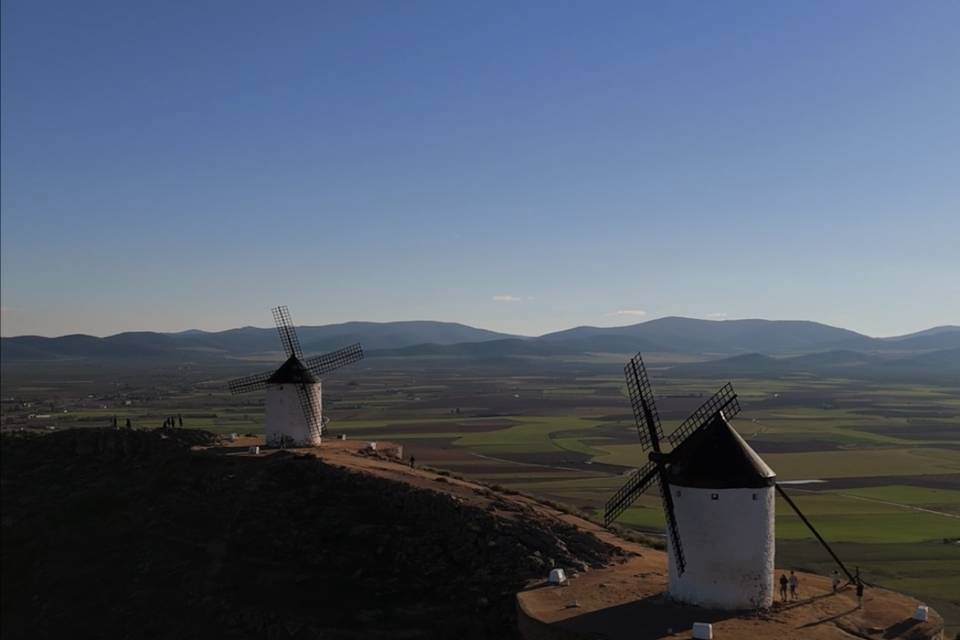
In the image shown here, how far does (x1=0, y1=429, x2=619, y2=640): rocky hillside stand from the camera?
2680cm

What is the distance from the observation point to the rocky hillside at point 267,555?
26.8 meters

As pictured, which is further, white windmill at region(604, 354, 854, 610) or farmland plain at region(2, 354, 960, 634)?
farmland plain at region(2, 354, 960, 634)

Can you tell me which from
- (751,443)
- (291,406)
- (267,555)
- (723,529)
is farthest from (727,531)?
(751,443)

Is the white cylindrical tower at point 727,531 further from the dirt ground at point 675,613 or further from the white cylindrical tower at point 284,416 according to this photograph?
the white cylindrical tower at point 284,416

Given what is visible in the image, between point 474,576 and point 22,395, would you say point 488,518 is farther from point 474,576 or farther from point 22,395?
point 22,395

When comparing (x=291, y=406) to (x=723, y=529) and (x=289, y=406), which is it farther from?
(x=723, y=529)

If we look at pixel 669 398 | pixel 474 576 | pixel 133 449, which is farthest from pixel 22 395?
pixel 474 576

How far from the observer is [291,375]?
44.5 metres

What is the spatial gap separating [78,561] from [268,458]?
880 centimetres

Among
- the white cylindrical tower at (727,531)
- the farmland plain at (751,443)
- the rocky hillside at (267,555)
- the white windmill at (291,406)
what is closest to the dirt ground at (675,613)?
the white cylindrical tower at (727,531)

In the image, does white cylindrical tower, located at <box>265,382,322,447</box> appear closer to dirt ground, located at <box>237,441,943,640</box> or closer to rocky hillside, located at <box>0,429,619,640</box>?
rocky hillside, located at <box>0,429,619,640</box>

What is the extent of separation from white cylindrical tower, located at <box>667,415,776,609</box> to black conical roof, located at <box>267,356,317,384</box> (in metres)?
25.3

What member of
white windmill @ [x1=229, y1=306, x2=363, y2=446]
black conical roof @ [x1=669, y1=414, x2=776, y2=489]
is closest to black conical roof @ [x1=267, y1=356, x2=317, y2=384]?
white windmill @ [x1=229, y1=306, x2=363, y2=446]

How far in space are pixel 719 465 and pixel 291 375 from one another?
26.5m
